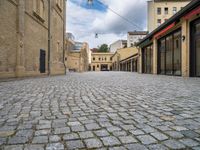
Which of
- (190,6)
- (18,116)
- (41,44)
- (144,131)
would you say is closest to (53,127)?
(18,116)

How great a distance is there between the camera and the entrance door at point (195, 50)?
515 inches

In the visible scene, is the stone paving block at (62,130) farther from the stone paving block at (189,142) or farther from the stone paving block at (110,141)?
the stone paving block at (189,142)

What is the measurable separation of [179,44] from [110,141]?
1517cm

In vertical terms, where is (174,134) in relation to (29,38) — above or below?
below

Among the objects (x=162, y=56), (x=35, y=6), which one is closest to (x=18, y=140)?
(x=35, y=6)

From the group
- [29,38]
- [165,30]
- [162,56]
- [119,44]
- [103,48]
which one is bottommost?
[162,56]

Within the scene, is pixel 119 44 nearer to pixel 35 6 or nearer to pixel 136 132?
pixel 35 6

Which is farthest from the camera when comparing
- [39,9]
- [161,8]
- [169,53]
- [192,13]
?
[161,8]

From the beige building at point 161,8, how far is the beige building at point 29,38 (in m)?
33.3

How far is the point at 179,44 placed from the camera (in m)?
15.7

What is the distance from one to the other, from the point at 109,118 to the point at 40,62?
45.2ft

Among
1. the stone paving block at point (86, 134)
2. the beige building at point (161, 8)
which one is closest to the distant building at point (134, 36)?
the beige building at point (161, 8)

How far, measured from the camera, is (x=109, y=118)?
323cm

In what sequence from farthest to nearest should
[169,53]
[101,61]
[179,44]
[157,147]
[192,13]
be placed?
[101,61], [169,53], [179,44], [192,13], [157,147]
